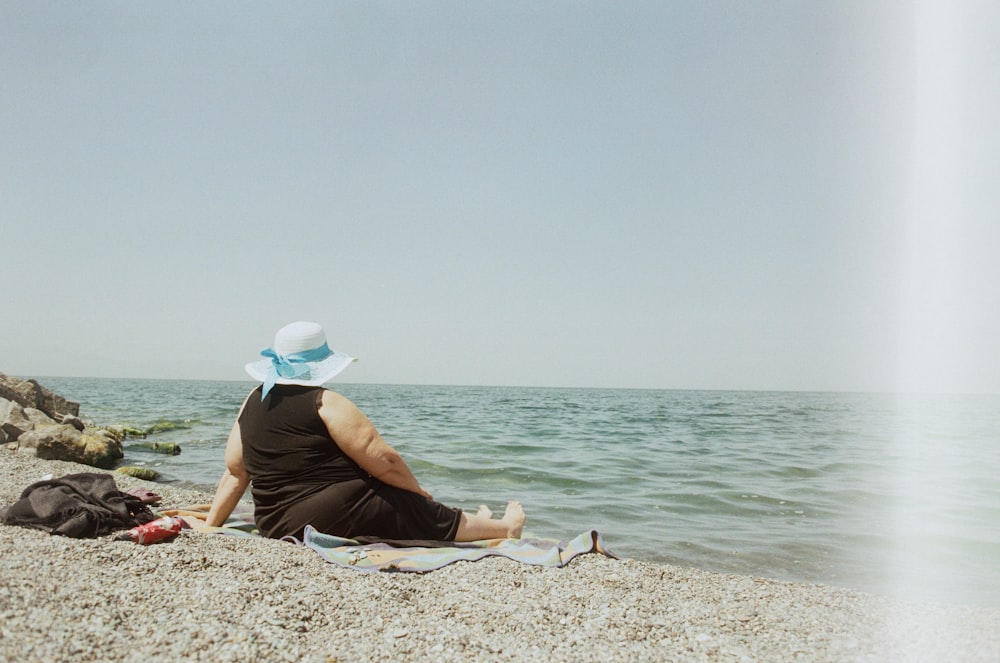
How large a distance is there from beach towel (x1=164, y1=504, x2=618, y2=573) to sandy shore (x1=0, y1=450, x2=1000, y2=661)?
4.3 inches

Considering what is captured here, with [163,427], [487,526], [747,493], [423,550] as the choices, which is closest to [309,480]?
[423,550]

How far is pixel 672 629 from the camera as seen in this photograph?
132 inches

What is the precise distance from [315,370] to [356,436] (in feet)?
1.92

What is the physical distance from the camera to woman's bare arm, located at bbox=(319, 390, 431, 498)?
4.43 meters

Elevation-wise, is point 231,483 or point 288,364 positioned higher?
point 288,364

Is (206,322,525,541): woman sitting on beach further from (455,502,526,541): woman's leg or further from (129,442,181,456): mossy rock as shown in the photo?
(129,442,181,456): mossy rock

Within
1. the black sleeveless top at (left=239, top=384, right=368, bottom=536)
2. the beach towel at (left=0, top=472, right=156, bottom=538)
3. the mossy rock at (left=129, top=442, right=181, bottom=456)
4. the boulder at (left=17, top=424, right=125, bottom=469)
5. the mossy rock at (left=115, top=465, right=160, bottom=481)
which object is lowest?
the mossy rock at (left=129, top=442, right=181, bottom=456)

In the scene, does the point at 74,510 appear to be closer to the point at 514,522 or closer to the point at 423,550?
the point at 423,550

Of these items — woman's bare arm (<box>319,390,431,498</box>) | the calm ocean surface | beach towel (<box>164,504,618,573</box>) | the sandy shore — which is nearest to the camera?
the sandy shore

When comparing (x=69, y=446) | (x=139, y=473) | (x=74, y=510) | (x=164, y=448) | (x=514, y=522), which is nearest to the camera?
(x=74, y=510)

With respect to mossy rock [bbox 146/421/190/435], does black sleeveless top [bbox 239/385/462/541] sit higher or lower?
higher

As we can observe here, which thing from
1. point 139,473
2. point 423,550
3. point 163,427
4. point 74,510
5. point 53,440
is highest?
point 74,510

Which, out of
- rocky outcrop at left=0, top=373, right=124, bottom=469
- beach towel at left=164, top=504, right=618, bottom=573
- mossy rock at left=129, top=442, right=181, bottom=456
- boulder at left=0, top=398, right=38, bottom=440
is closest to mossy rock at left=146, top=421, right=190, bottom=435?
mossy rock at left=129, top=442, right=181, bottom=456

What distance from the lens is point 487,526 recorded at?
5145 mm
